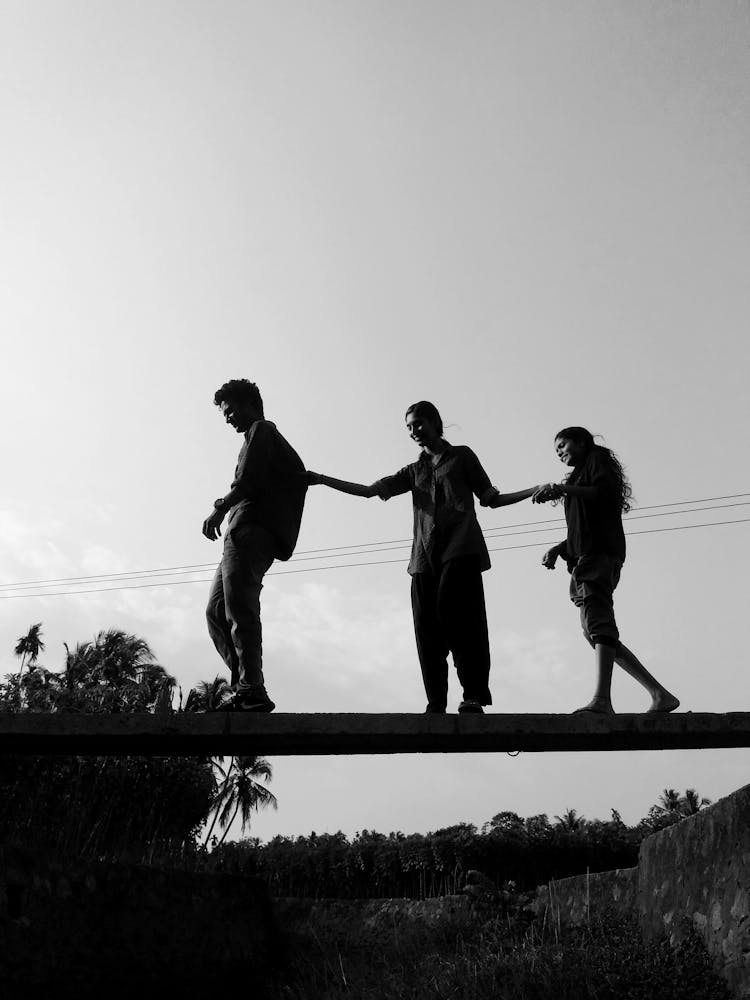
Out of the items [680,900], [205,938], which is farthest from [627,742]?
[205,938]

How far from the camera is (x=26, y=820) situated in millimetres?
5629

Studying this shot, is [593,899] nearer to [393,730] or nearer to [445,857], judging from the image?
[393,730]

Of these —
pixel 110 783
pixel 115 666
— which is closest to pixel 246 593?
pixel 110 783

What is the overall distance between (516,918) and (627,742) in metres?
2.60

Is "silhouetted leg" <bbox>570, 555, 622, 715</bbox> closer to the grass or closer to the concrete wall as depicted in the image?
the concrete wall

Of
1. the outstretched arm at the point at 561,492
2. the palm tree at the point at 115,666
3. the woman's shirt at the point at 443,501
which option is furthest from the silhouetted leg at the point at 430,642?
the palm tree at the point at 115,666

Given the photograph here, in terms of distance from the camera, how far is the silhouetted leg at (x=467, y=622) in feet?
16.7

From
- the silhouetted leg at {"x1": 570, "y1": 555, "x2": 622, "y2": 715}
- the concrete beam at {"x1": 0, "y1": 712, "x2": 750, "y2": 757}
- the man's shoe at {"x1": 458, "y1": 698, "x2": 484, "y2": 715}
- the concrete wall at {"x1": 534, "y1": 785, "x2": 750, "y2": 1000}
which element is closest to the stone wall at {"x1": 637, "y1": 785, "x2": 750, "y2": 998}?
the concrete wall at {"x1": 534, "y1": 785, "x2": 750, "y2": 1000}

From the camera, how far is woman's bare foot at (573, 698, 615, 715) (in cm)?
476

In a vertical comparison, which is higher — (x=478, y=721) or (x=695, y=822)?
(x=478, y=721)

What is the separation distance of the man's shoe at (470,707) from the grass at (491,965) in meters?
1.49

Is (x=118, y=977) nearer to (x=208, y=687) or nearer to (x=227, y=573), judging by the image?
(x=227, y=573)

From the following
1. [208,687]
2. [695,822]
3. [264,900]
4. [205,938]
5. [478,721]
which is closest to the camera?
[478,721]

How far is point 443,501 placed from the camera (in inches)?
217
